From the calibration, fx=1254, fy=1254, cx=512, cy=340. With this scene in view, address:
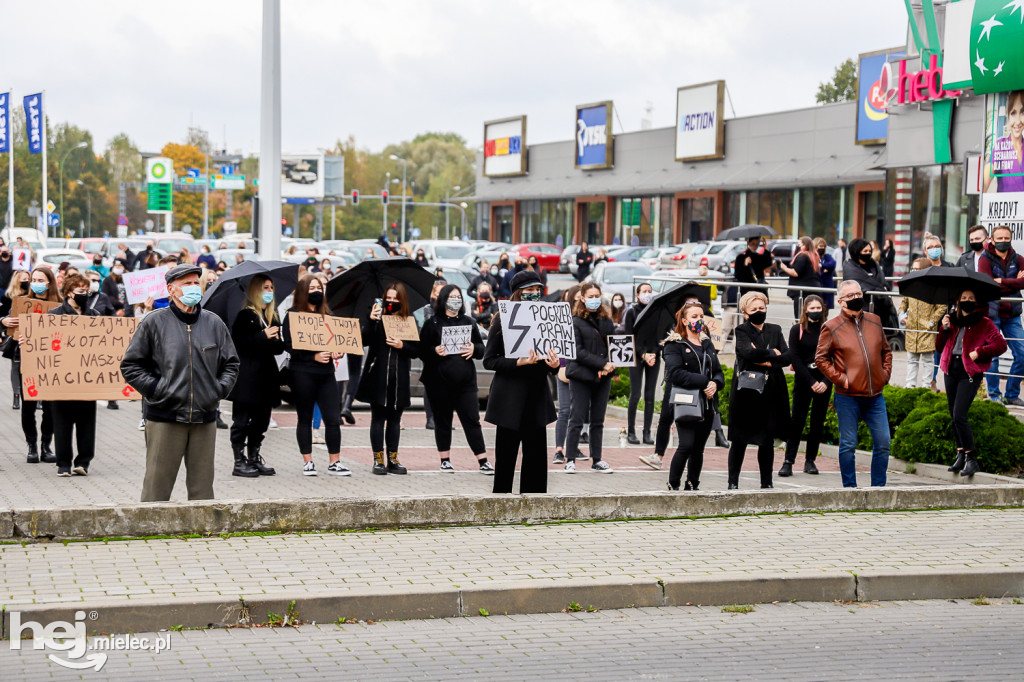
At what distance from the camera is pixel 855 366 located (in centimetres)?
1084

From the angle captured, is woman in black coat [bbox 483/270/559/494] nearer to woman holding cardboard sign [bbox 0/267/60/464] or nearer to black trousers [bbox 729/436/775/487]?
black trousers [bbox 729/436/775/487]

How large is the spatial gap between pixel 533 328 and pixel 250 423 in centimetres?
331

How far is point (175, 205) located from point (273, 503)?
353ft

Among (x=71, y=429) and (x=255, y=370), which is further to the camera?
(x=255, y=370)

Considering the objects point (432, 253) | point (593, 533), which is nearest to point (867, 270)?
point (593, 533)

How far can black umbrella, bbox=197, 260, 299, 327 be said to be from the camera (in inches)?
460

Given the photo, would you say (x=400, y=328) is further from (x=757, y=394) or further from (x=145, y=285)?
(x=145, y=285)

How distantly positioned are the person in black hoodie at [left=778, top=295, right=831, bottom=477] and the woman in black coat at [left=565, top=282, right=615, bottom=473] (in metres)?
1.84

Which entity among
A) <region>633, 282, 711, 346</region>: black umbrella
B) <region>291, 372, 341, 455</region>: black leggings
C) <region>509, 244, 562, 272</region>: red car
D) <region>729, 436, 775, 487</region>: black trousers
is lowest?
<region>729, 436, 775, 487</region>: black trousers

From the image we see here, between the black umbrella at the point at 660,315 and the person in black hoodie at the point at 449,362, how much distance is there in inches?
72.9

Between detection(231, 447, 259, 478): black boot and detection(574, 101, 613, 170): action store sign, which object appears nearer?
detection(231, 447, 259, 478): black boot

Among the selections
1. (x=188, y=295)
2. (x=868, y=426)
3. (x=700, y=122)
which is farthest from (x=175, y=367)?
(x=700, y=122)

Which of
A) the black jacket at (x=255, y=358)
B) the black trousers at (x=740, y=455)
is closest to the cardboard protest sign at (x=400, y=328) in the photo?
the black jacket at (x=255, y=358)

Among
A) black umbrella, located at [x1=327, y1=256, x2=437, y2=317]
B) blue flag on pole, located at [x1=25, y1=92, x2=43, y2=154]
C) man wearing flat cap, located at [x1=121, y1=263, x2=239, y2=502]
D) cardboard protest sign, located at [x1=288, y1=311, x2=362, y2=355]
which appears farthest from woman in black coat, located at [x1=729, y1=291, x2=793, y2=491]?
blue flag on pole, located at [x1=25, y1=92, x2=43, y2=154]
